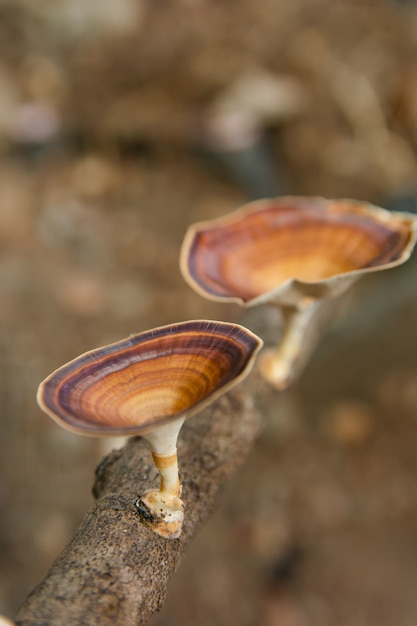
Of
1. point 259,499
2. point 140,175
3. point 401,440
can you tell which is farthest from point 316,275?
point 140,175

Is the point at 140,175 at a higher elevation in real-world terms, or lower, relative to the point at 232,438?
lower

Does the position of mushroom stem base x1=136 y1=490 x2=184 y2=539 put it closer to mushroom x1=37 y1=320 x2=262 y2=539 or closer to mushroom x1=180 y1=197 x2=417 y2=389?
mushroom x1=37 y1=320 x2=262 y2=539

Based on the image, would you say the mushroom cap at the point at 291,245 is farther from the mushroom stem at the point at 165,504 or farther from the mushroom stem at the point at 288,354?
the mushroom stem at the point at 165,504

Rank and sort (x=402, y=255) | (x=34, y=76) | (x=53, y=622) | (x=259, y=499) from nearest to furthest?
1. (x=53, y=622)
2. (x=402, y=255)
3. (x=259, y=499)
4. (x=34, y=76)

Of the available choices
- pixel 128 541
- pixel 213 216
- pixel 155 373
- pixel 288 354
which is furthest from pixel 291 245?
pixel 213 216

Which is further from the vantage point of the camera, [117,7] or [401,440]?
[117,7]

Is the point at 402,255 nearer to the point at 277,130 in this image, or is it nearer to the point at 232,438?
the point at 232,438
